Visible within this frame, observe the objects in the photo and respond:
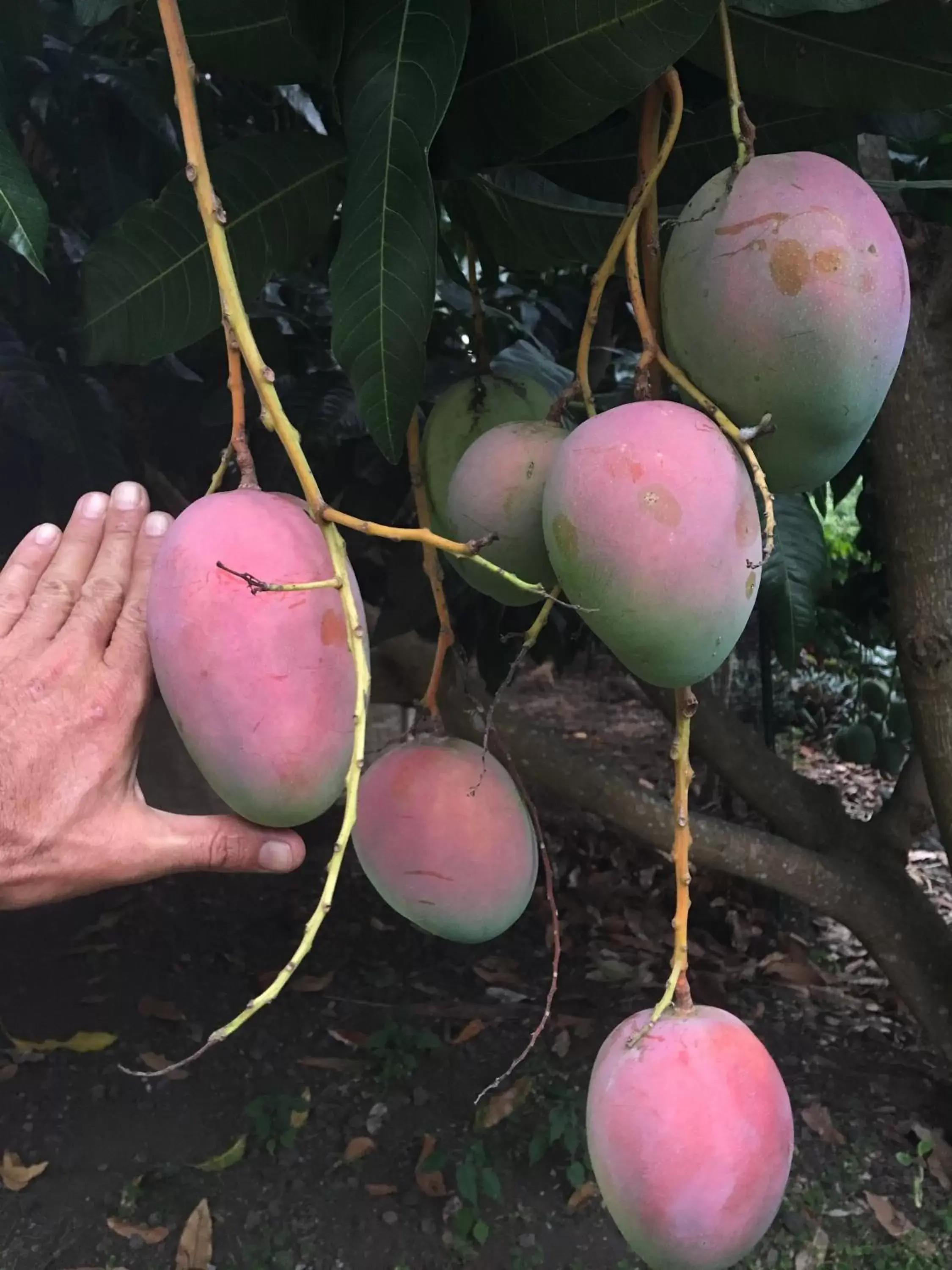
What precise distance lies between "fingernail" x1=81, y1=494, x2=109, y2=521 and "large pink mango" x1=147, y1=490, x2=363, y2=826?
0.23 m

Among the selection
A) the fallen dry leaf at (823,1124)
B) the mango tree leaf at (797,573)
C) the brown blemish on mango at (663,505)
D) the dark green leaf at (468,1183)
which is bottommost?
the fallen dry leaf at (823,1124)

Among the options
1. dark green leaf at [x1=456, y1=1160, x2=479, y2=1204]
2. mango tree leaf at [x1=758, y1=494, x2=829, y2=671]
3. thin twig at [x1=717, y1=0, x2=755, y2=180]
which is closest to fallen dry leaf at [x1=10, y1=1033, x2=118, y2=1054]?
dark green leaf at [x1=456, y1=1160, x2=479, y2=1204]

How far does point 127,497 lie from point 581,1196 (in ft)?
4.55

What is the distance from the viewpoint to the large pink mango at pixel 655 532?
58cm

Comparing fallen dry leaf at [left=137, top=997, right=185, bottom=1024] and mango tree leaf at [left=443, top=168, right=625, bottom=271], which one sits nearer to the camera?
mango tree leaf at [left=443, top=168, right=625, bottom=271]

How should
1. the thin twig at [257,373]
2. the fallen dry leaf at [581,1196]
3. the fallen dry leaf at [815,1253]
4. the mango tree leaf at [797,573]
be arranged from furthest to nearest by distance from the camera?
the fallen dry leaf at [581,1196] < the fallen dry leaf at [815,1253] < the mango tree leaf at [797,573] < the thin twig at [257,373]

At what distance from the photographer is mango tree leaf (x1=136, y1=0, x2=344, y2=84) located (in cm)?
75

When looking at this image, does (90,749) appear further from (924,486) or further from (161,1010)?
(161,1010)

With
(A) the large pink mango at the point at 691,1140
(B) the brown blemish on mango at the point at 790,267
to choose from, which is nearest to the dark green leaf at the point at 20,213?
(B) the brown blemish on mango at the point at 790,267

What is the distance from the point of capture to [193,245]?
82 cm

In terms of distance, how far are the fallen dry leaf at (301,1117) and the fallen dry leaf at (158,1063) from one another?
0.25 m

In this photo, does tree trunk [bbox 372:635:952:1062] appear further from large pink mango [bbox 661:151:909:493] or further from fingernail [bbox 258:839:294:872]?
large pink mango [bbox 661:151:909:493]

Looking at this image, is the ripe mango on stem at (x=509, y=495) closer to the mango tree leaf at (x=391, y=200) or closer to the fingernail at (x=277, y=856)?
the mango tree leaf at (x=391, y=200)

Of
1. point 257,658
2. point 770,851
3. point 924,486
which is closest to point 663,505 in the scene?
point 257,658
